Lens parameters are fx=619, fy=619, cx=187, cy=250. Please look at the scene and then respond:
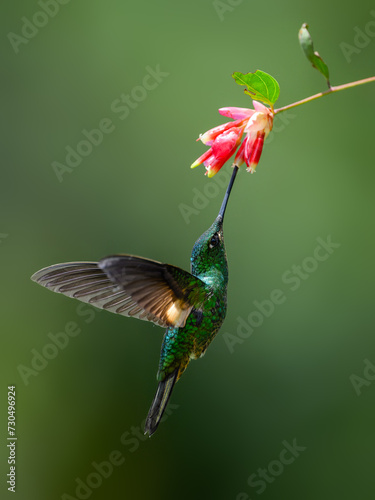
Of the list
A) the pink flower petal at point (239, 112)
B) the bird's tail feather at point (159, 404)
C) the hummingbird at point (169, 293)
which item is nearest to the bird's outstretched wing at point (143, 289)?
the hummingbird at point (169, 293)

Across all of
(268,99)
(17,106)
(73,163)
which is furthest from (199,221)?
(268,99)

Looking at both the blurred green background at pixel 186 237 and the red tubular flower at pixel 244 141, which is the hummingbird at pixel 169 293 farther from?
the blurred green background at pixel 186 237

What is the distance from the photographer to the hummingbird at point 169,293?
4.69 ft

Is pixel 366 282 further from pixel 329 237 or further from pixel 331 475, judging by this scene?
pixel 331 475

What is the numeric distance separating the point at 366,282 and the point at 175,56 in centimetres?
182

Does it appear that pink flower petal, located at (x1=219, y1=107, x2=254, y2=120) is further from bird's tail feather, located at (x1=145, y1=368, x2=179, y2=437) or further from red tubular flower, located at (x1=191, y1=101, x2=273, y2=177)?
bird's tail feather, located at (x1=145, y1=368, x2=179, y2=437)

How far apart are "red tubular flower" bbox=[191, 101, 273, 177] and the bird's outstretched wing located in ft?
1.01

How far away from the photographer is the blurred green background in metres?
3.49

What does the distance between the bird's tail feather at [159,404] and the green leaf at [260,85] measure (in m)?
0.78

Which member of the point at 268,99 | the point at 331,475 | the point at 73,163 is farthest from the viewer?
the point at 73,163

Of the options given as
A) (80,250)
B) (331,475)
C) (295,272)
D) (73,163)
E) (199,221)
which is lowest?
(331,475)

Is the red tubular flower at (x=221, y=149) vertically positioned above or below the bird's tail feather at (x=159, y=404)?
above

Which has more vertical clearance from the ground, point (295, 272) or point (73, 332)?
point (73, 332)

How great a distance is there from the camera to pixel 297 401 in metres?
3.49
